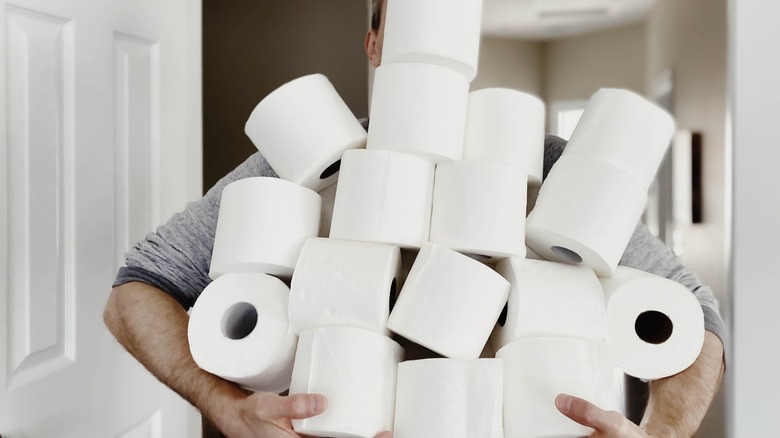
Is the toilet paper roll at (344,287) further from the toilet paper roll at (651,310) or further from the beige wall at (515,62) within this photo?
the beige wall at (515,62)

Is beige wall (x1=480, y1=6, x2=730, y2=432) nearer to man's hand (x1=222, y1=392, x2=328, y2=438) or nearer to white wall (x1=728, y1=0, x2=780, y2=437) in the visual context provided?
white wall (x1=728, y1=0, x2=780, y2=437)

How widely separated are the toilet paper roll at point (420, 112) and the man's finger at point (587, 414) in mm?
275

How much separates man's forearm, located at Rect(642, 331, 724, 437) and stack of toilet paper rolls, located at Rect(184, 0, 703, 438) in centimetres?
6

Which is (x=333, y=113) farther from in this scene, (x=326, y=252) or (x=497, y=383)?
(x=497, y=383)

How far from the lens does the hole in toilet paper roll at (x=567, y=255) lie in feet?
2.60

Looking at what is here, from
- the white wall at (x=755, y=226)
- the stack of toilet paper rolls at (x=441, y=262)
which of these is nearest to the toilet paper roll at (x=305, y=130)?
the stack of toilet paper rolls at (x=441, y=262)

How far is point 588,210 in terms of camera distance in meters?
0.73

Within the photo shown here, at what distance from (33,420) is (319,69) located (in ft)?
4.33

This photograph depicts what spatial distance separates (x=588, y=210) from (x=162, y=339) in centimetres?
55

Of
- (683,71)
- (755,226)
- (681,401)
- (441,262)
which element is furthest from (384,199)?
(683,71)

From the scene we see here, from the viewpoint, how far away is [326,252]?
0.74 metres

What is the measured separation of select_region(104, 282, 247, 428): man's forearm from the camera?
2.69 ft

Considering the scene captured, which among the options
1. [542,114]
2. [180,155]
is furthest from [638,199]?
[180,155]

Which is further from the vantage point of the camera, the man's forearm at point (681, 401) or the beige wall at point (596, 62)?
the beige wall at point (596, 62)
